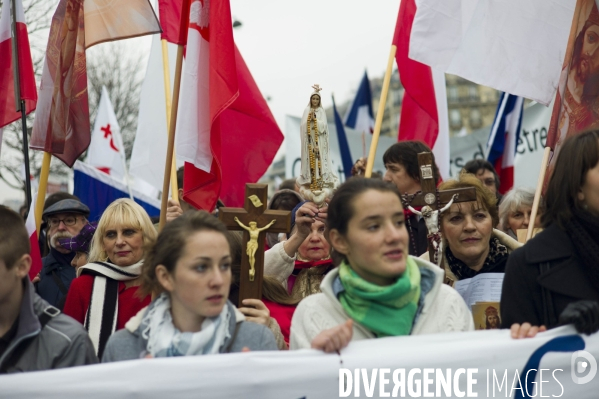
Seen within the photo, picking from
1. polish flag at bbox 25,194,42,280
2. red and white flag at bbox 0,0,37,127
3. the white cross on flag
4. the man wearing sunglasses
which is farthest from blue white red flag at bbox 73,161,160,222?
polish flag at bbox 25,194,42,280

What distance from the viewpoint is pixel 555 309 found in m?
3.80

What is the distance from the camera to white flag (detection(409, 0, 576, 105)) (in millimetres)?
5746

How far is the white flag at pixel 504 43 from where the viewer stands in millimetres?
5746

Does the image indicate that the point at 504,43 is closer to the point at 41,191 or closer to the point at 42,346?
the point at 41,191

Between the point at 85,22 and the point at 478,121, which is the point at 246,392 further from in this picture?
the point at 478,121

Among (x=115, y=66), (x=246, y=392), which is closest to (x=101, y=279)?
(x=246, y=392)

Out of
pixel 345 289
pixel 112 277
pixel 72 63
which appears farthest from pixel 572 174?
pixel 72 63

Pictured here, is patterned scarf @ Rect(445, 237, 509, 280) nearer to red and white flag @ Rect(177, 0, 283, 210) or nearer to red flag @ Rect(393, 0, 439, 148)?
red and white flag @ Rect(177, 0, 283, 210)

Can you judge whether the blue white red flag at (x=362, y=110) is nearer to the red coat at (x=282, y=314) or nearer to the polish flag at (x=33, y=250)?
the polish flag at (x=33, y=250)

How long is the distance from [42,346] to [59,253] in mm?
2937

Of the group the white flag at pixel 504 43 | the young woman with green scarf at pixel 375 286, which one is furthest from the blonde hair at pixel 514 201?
the young woman with green scarf at pixel 375 286

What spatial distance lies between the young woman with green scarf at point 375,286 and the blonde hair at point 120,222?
1.82 meters

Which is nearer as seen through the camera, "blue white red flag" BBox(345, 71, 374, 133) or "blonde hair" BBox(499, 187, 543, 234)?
"blonde hair" BBox(499, 187, 543, 234)

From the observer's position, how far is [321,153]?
543 cm
